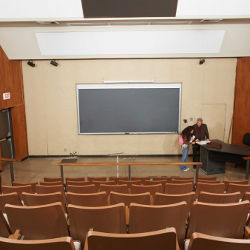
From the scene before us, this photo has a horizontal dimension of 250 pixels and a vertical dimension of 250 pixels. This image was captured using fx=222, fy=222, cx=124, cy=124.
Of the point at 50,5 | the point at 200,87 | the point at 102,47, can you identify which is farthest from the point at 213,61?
the point at 50,5

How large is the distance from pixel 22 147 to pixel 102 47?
15.6ft

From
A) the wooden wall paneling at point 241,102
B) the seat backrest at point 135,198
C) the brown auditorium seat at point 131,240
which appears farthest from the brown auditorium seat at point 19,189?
the wooden wall paneling at point 241,102

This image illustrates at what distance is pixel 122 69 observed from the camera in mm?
8172

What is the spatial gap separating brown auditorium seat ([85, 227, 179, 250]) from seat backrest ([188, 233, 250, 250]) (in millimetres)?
153

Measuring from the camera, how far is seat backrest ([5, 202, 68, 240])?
212cm

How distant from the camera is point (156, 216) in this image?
211cm

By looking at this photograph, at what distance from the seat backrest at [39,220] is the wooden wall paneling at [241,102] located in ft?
25.8

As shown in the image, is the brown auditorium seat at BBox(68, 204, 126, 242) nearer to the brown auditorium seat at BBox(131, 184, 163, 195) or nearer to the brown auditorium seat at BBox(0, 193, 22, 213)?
the brown auditorium seat at BBox(0, 193, 22, 213)

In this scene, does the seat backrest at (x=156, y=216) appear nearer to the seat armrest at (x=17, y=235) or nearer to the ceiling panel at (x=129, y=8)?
the seat armrest at (x=17, y=235)

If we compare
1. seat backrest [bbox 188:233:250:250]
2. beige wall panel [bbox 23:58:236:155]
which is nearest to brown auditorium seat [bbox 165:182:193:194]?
seat backrest [bbox 188:233:250:250]

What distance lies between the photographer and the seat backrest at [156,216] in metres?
2.08

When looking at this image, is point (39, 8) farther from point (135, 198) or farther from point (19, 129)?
point (19, 129)

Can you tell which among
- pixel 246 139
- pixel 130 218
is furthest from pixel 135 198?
pixel 246 139

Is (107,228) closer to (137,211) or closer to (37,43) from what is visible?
(137,211)
